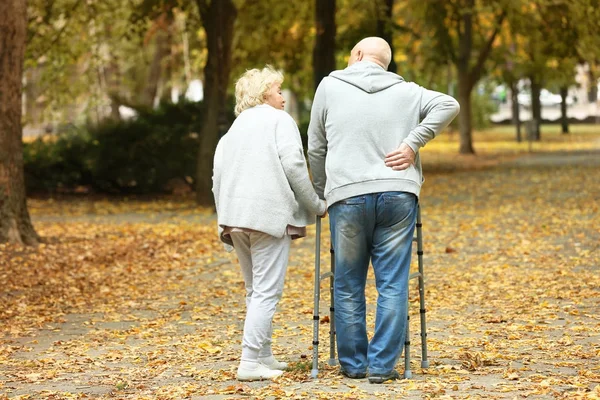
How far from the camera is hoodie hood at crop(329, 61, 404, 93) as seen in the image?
21.3 feet

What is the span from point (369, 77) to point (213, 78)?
48.5ft

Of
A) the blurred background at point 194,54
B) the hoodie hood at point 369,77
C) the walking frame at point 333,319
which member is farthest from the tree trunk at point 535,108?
the hoodie hood at point 369,77

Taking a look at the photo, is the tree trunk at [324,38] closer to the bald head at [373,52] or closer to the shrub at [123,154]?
the shrub at [123,154]

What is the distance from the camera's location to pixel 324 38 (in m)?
24.5

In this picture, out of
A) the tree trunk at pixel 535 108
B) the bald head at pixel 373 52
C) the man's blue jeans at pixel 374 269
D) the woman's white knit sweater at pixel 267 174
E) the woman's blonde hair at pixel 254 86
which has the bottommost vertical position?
the man's blue jeans at pixel 374 269

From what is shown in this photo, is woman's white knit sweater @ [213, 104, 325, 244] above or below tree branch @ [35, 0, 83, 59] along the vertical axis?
below

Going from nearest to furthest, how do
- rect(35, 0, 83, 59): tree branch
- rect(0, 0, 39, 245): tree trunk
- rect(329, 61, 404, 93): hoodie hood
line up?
1. rect(329, 61, 404, 93): hoodie hood
2. rect(0, 0, 39, 245): tree trunk
3. rect(35, 0, 83, 59): tree branch

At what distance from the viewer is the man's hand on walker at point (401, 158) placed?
6375 mm

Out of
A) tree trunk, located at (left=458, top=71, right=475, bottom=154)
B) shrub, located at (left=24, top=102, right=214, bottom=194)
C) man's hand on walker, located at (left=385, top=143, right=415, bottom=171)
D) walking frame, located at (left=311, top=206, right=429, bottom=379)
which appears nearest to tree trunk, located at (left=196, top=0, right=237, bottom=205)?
shrub, located at (left=24, top=102, right=214, bottom=194)

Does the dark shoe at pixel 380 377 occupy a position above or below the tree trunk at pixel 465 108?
below

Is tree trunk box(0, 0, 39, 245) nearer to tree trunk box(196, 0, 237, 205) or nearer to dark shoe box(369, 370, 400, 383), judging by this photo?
tree trunk box(196, 0, 237, 205)

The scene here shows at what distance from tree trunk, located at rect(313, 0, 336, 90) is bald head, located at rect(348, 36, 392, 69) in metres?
17.7

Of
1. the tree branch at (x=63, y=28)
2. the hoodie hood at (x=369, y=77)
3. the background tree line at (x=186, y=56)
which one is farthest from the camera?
the tree branch at (x=63, y=28)

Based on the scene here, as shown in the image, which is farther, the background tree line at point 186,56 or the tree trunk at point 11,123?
the background tree line at point 186,56
